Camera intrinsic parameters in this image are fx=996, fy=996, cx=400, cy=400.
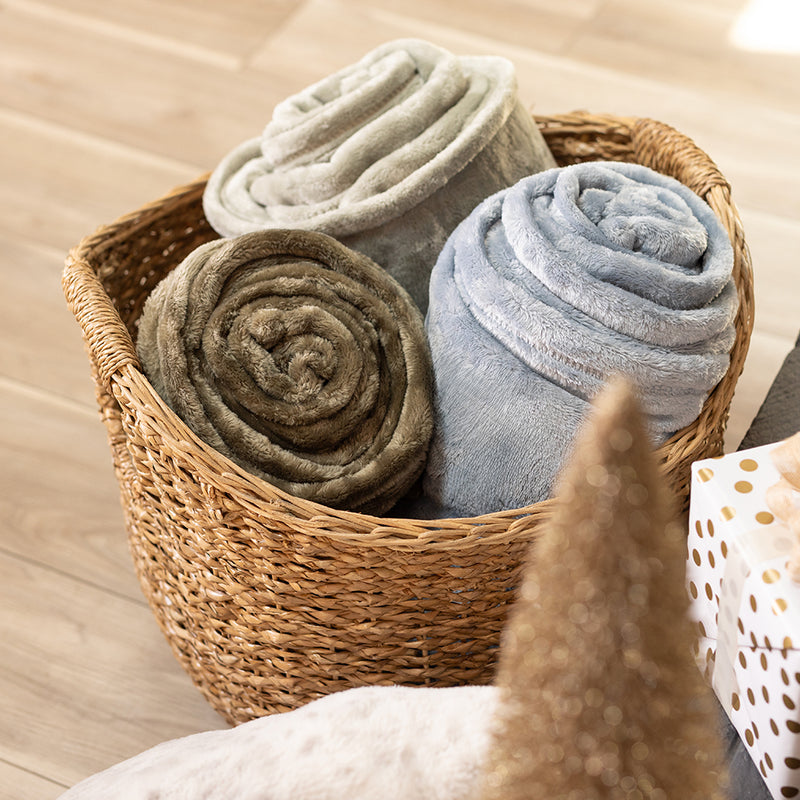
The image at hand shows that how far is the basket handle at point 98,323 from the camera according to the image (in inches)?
32.6

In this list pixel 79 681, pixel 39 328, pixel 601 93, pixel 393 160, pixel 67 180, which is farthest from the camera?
pixel 601 93

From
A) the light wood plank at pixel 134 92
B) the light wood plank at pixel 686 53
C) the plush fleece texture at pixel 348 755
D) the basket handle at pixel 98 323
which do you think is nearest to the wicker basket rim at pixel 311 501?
the basket handle at pixel 98 323

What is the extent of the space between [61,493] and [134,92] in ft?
2.74

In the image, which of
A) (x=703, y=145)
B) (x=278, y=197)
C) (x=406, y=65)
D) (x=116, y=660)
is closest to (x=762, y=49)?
(x=703, y=145)

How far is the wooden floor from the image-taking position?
1072 mm

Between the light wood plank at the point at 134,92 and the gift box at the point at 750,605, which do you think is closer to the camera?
the gift box at the point at 750,605

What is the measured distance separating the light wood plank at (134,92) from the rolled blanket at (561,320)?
0.89 m

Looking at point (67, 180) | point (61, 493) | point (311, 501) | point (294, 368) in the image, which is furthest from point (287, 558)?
A: point (67, 180)

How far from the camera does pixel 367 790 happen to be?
601mm

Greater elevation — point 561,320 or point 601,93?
point 561,320

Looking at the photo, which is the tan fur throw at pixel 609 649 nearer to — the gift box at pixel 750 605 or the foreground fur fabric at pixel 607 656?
the foreground fur fabric at pixel 607 656

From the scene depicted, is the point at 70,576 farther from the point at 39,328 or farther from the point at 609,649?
the point at 609,649

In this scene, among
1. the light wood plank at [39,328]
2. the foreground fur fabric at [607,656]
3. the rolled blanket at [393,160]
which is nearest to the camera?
the foreground fur fabric at [607,656]

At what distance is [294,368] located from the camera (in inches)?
33.3
